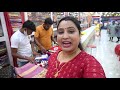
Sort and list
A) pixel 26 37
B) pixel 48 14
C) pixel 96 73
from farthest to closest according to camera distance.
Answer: pixel 26 37 → pixel 48 14 → pixel 96 73

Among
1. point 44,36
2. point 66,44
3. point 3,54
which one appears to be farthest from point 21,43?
point 66,44

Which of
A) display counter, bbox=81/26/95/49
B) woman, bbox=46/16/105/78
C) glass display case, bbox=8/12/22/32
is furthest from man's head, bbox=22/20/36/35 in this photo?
woman, bbox=46/16/105/78

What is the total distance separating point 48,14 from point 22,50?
1.78 ft

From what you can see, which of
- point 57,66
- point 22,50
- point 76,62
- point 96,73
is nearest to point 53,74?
point 57,66

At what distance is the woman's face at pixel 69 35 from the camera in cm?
99

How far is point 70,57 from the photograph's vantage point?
102 cm

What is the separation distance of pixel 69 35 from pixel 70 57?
133mm

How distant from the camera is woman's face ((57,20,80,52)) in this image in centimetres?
99

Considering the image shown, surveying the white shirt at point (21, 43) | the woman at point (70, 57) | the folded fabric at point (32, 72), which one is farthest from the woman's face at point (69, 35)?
the white shirt at point (21, 43)

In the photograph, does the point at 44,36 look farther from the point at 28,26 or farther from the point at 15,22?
the point at 28,26

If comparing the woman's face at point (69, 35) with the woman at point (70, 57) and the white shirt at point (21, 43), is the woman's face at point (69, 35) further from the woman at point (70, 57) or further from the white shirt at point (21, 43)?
the white shirt at point (21, 43)

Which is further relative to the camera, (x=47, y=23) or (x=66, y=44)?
(x=47, y=23)
